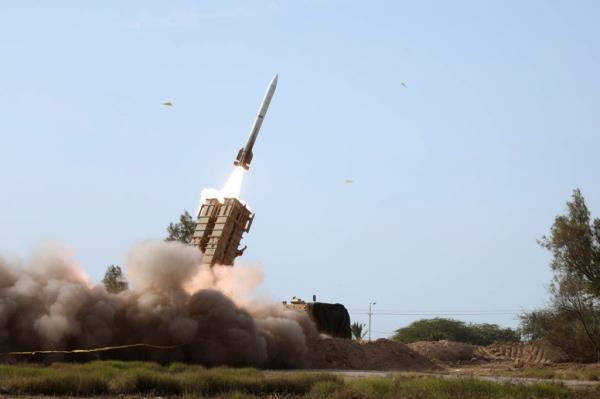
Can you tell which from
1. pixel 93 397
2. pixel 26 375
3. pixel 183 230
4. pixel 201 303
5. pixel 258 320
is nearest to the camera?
pixel 93 397

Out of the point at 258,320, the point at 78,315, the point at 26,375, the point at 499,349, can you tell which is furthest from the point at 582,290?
the point at 26,375

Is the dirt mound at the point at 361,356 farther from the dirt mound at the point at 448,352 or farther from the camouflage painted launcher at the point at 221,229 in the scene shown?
the dirt mound at the point at 448,352

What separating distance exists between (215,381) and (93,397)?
3.07 metres

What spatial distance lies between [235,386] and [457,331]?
51418 mm

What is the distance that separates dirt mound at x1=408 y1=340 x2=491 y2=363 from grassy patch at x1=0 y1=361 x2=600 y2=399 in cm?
2166

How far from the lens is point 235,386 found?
2141cm

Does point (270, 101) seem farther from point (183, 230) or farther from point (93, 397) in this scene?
point (93, 397)

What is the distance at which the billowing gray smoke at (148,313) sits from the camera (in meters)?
29.1

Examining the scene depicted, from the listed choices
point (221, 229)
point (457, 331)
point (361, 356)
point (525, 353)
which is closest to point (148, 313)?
point (221, 229)

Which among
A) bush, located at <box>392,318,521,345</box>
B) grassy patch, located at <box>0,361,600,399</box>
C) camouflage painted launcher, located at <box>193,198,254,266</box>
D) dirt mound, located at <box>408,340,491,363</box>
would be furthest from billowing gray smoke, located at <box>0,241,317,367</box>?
bush, located at <box>392,318,521,345</box>

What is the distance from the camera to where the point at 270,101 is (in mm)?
36938

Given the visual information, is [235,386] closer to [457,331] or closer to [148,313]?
[148,313]

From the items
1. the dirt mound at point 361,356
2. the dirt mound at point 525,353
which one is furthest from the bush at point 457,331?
the dirt mound at point 361,356

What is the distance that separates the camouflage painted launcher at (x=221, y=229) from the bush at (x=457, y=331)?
35.7 meters
